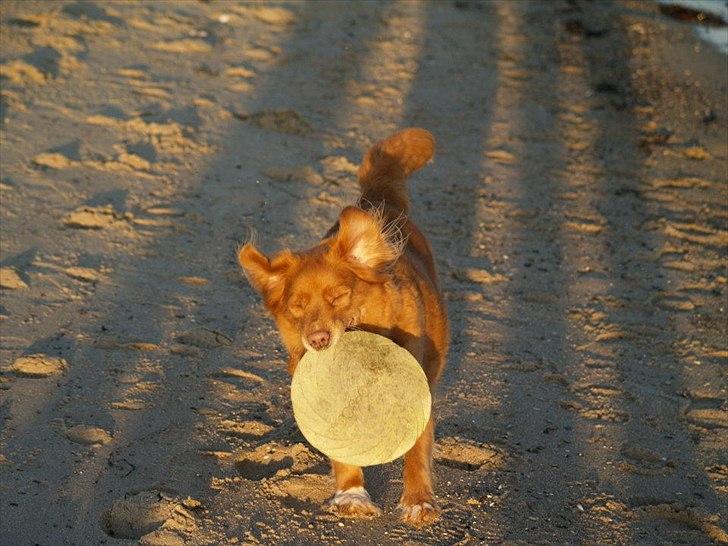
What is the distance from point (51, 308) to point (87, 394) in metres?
0.95

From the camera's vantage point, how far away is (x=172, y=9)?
37.4 ft

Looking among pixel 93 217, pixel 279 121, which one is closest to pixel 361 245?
pixel 93 217

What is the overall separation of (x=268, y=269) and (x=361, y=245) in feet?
1.32

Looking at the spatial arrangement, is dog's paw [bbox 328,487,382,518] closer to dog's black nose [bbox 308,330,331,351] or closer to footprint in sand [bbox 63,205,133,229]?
dog's black nose [bbox 308,330,331,351]

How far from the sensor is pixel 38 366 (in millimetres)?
5527

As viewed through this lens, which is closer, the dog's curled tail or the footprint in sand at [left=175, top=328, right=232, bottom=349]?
the dog's curled tail

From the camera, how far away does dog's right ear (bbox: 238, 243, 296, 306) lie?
15.1ft

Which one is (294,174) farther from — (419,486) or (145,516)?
(145,516)

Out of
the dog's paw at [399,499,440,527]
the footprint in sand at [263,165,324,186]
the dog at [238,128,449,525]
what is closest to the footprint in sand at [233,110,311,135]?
the footprint in sand at [263,165,324,186]

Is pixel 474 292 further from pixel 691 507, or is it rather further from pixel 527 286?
pixel 691 507

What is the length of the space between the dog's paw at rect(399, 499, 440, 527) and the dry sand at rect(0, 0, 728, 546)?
0.07 m

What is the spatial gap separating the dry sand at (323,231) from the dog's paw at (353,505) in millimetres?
57

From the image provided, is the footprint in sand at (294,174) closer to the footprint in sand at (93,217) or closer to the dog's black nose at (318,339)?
the footprint in sand at (93,217)

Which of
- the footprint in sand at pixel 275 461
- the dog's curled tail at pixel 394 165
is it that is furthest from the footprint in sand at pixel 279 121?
the footprint in sand at pixel 275 461
